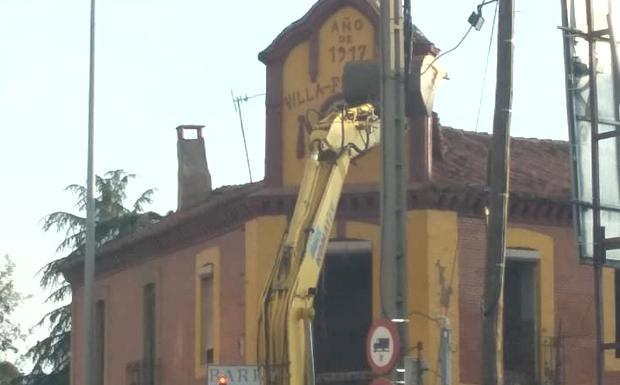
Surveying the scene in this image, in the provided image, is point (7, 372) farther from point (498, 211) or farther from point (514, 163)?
point (498, 211)

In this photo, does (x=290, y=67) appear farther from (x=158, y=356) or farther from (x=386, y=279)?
(x=386, y=279)

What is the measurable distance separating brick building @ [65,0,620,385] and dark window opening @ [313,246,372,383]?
0.08ft

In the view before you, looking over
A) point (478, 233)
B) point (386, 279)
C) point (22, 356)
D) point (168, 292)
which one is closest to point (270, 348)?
point (386, 279)

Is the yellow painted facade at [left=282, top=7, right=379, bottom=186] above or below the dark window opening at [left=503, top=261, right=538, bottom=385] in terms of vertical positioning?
above

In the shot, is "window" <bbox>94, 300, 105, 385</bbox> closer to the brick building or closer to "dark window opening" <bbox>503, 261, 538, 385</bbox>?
the brick building

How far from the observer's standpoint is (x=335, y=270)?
30.5 metres

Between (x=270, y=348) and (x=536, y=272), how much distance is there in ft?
28.1

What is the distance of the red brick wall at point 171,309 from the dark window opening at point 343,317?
170 centimetres

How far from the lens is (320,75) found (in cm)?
3028

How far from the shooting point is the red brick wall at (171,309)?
31703mm

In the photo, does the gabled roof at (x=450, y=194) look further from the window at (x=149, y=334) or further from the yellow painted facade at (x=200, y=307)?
the window at (x=149, y=334)

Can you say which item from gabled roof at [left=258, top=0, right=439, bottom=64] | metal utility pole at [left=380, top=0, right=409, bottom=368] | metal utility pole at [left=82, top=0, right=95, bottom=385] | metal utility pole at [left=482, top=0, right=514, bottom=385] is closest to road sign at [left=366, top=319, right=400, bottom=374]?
metal utility pole at [left=380, top=0, right=409, bottom=368]

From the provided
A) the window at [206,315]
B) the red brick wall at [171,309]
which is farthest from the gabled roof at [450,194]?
the window at [206,315]

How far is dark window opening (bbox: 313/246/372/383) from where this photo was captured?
99.5 feet
